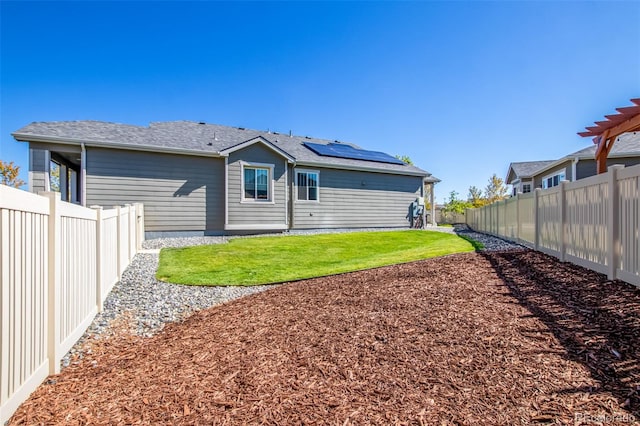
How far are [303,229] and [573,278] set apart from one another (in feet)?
37.8

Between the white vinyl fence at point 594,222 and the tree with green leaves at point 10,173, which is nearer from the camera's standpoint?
the white vinyl fence at point 594,222

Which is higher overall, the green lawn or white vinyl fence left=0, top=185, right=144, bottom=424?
white vinyl fence left=0, top=185, right=144, bottom=424

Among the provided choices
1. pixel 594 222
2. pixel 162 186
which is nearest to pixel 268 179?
pixel 162 186

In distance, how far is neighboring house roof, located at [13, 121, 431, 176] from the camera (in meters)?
10.9

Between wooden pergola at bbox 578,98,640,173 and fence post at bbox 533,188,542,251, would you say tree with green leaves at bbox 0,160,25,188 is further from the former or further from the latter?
wooden pergola at bbox 578,98,640,173

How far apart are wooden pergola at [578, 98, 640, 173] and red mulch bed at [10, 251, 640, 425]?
13.3 feet

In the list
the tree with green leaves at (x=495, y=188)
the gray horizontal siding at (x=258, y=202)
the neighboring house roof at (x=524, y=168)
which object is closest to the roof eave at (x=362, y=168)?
the gray horizontal siding at (x=258, y=202)

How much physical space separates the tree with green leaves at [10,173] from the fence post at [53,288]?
29.9 m

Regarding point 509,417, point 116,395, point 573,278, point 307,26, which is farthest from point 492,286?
point 307,26

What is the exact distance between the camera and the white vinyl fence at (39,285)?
188 cm

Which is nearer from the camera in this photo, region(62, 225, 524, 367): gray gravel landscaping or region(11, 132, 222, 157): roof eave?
region(62, 225, 524, 367): gray gravel landscaping

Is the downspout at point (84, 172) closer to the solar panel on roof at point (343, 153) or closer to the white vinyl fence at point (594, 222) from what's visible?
the solar panel on roof at point (343, 153)

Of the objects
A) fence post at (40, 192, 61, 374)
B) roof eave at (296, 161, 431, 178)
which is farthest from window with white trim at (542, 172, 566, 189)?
fence post at (40, 192, 61, 374)

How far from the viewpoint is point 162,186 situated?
12.3 metres
